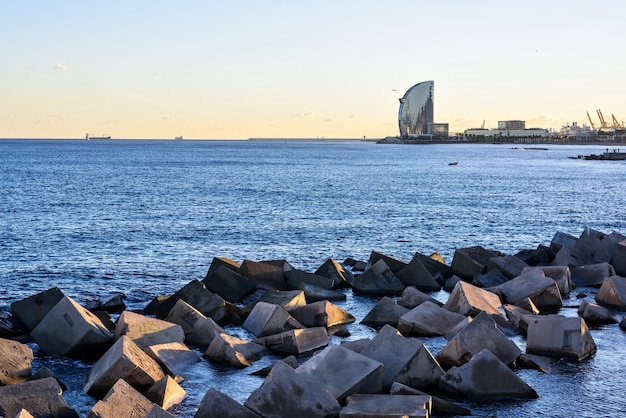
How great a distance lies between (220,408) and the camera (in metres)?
10.6

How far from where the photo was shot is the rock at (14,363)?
12.9 m

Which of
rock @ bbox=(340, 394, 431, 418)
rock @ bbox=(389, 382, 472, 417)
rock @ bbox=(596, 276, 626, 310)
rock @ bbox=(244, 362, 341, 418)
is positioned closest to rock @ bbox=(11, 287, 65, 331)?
rock @ bbox=(244, 362, 341, 418)

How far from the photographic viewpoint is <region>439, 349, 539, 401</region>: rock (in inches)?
489

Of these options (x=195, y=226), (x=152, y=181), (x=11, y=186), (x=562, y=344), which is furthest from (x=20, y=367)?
(x=152, y=181)

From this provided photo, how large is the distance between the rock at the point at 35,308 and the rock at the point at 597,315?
11.8 meters

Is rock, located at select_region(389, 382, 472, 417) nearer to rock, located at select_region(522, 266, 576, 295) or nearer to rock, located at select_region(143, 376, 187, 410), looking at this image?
rock, located at select_region(143, 376, 187, 410)

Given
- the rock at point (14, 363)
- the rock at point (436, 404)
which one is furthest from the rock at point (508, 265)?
the rock at point (14, 363)

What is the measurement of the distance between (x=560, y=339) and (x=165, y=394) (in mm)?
7651

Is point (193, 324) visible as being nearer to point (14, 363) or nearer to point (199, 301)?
point (199, 301)

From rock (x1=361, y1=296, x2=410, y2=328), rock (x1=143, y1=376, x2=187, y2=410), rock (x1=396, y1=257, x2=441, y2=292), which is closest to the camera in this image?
rock (x1=143, y1=376, x2=187, y2=410)

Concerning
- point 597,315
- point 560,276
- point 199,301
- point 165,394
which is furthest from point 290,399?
point 560,276

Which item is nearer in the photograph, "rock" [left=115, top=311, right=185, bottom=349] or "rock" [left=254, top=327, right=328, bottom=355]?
"rock" [left=115, top=311, right=185, bottom=349]

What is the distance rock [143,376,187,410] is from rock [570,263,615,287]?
1400 cm

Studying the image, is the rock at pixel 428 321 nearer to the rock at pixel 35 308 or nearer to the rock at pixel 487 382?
the rock at pixel 487 382
